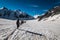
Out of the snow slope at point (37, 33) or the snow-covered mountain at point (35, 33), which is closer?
the snow slope at point (37, 33)

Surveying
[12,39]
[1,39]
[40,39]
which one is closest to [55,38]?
[40,39]

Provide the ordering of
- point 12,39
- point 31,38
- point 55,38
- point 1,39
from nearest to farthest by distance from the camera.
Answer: point 55,38
point 31,38
point 12,39
point 1,39

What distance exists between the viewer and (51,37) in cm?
748

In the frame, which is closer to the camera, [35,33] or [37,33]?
[37,33]

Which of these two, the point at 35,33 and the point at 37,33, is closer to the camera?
the point at 37,33

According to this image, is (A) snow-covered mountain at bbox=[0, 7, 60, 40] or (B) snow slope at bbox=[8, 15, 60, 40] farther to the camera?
(A) snow-covered mountain at bbox=[0, 7, 60, 40]

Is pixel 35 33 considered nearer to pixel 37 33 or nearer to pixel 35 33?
pixel 35 33

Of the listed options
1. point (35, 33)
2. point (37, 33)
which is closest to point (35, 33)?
point (35, 33)

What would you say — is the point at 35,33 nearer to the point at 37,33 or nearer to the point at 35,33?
the point at 35,33

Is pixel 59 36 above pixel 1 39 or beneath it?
above

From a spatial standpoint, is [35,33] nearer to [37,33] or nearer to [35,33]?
[35,33]

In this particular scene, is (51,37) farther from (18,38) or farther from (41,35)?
(18,38)

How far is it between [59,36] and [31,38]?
6.34ft

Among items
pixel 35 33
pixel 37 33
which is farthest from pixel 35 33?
pixel 37 33
